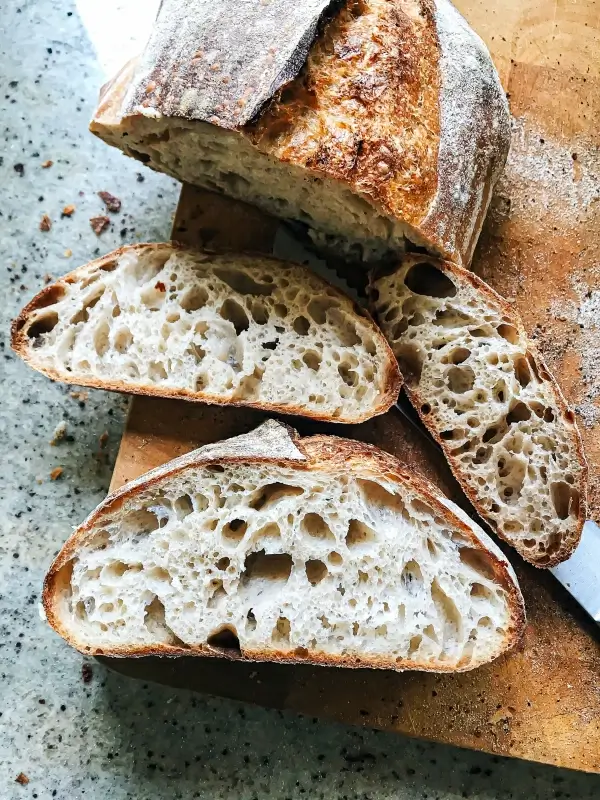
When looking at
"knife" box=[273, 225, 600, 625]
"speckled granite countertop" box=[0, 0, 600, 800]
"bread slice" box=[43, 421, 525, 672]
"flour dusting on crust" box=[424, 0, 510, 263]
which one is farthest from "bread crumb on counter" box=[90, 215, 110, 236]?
"flour dusting on crust" box=[424, 0, 510, 263]

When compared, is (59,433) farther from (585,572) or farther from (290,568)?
(585,572)

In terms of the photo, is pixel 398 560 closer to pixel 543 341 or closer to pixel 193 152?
pixel 543 341

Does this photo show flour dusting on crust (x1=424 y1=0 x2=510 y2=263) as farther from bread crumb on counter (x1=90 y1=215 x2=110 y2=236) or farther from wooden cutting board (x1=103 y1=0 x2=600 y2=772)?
bread crumb on counter (x1=90 y1=215 x2=110 y2=236)

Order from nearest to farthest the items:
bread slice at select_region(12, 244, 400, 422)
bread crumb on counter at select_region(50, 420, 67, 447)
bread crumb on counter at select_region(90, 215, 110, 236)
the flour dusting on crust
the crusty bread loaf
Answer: the crusty bread loaf < the flour dusting on crust < bread slice at select_region(12, 244, 400, 422) < bread crumb on counter at select_region(50, 420, 67, 447) < bread crumb on counter at select_region(90, 215, 110, 236)

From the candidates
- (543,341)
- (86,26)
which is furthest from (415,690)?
(86,26)

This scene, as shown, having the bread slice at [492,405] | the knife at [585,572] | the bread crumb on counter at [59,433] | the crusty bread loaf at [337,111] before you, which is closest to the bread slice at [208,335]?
the bread slice at [492,405]

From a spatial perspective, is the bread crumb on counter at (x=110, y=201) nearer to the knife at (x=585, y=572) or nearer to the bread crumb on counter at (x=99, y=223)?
the bread crumb on counter at (x=99, y=223)
